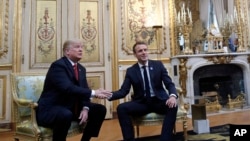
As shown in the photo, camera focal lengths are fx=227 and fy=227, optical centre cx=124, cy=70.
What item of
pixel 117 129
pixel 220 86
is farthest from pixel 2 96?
pixel 220 86

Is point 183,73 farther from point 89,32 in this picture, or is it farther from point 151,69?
point 151,69

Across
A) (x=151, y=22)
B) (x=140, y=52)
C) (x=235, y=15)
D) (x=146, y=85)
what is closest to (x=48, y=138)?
(x=146, y=85)

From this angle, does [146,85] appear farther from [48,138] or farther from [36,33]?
[36,33]

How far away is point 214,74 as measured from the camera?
4480 mm

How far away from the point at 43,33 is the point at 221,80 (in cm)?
355

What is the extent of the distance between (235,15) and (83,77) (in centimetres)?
394

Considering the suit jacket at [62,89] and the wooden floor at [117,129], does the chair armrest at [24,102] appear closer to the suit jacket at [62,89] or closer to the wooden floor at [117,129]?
the suit jacket at [62,89]

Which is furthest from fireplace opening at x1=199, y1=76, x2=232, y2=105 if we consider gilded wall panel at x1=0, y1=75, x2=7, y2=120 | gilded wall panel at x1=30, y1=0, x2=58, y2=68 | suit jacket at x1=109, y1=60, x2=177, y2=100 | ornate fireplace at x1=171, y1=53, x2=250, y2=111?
gilded wall panel at x1=0, y1=75, x2=7, y2=120

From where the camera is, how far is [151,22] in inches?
165

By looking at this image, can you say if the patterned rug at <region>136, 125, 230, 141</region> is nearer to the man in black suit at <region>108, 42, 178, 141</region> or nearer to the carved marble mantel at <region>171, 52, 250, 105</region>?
the man in black suit at <region>108, 42, 178, 141</region>

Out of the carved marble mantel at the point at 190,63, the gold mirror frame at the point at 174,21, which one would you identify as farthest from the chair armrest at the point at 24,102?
the gold mirror frame at the point at 174,21

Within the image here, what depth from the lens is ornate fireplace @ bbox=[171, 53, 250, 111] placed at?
13.4ft

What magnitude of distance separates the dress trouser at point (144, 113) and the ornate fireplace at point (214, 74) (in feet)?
6.57

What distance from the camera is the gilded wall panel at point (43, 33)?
12.1 feet
